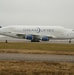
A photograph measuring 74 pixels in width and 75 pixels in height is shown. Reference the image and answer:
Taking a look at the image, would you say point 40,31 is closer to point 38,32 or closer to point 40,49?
point 38,32

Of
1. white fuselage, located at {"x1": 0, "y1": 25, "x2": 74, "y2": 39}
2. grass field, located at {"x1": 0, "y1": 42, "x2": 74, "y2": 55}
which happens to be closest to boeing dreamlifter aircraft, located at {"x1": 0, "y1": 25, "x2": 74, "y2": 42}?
white fuselage, located at {"x1": 0, "y1": 25, "x2": 74, "y2": 39}

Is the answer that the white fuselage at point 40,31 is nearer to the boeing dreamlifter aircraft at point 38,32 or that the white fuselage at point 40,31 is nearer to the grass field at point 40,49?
the boeing dreamlifter aircraft at point 38,32

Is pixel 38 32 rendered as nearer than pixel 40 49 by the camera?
No

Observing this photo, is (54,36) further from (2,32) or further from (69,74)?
(69,74)

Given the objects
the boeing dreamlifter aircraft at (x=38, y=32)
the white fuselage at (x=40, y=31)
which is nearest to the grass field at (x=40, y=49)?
the boeing dreamlifter aircraft at (x=38, y=32)

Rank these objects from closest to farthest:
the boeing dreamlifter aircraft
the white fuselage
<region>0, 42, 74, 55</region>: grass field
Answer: <region>0, 42, 74, 55</region>: grass field, the boeing dreamlifter aircraft, the white fuselage

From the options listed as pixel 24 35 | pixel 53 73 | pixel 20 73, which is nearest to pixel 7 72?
pixel 20 73

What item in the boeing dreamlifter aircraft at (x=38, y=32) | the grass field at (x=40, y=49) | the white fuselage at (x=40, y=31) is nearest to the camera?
the grass field at (x=40, y=49)

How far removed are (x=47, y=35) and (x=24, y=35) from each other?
6.05m

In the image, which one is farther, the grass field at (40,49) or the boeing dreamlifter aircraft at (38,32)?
the boeing dreamlifter aircraft at (38,32)

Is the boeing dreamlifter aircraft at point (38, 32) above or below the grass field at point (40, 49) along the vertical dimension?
above

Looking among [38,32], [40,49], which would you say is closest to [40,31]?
[38,32]

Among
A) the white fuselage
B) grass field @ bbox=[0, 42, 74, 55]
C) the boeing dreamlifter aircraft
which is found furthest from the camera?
the white fuselage

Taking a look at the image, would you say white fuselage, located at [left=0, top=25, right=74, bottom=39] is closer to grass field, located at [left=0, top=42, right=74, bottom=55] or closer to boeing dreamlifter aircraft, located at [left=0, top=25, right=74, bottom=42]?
boeing dreamlifter aircraft, located at [left=0, top=25, right=74, bottom=42]
